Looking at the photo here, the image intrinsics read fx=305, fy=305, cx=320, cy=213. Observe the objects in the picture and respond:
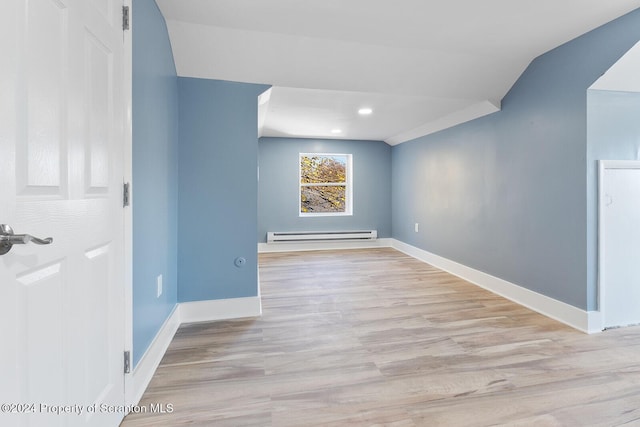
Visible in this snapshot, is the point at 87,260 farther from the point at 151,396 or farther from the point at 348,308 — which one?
the point at 348,308

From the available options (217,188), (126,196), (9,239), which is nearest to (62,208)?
(9,239)

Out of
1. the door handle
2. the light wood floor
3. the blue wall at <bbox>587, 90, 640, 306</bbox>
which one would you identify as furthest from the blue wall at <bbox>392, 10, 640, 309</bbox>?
the door handle

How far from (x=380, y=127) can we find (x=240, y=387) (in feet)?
13.3

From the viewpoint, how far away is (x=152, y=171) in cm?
180

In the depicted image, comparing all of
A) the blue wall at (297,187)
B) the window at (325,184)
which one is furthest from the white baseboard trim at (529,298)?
the window at (325,184)

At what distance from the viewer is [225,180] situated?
8.47ft

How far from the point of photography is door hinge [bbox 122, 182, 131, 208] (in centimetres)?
139

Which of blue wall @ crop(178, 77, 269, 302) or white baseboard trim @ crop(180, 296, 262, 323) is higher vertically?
blue wall @ crop(178, 77, 269, 302)

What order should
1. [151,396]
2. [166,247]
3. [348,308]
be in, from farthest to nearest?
[348,308] → [166,247] → [151,396]

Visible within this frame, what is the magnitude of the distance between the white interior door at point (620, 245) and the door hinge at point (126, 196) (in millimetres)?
3150

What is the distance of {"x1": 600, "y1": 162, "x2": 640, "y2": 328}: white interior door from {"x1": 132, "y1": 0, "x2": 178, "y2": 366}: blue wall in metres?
3.16

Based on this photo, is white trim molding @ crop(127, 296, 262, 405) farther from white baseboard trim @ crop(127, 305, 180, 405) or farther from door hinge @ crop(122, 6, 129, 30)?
door hinge @ crop(122, 6, 129, 30)

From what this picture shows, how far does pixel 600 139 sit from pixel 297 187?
4140 mm

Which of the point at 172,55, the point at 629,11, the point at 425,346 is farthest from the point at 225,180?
the point at 629,11
